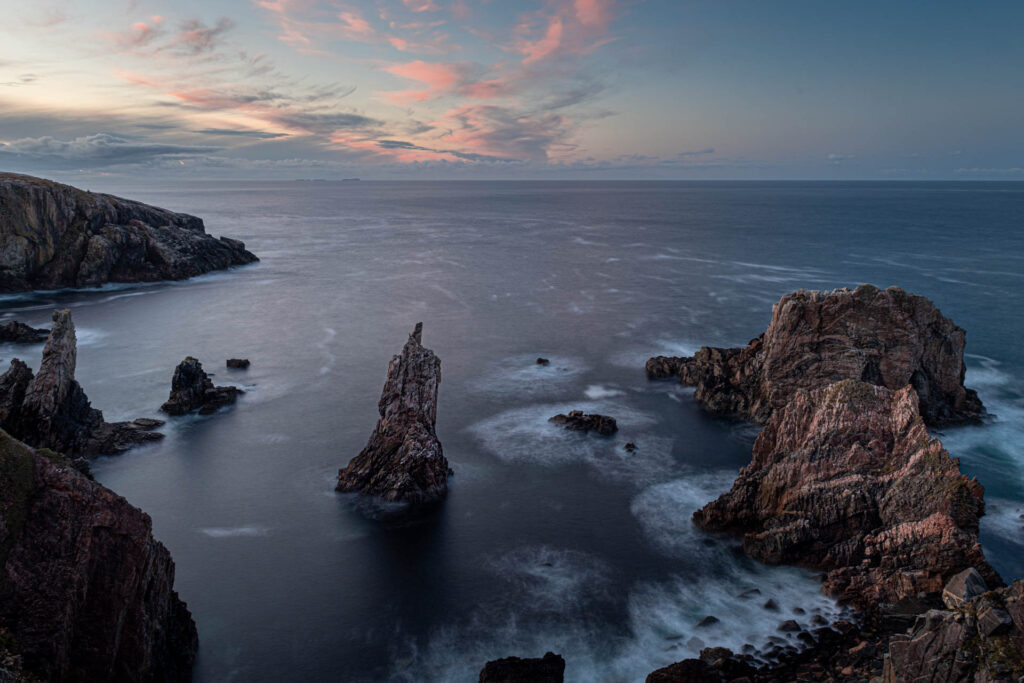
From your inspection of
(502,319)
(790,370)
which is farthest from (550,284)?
(790,370)

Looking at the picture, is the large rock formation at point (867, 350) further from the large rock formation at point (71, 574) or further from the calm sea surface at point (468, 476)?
the large rock formation at point (71, 574)

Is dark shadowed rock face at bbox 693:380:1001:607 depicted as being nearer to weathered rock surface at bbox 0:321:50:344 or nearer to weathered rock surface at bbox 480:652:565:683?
weathered rock surface at bbox 480:652:565:683

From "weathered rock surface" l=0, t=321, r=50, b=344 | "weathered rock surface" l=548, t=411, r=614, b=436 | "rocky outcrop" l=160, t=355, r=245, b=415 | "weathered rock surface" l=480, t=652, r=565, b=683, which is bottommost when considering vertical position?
"weathered rock surface" l=480, t=652, r=565, b=683

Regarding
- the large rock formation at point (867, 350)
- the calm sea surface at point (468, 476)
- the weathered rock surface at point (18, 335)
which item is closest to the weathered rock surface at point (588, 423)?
the calm sea surface at point (468, 476)

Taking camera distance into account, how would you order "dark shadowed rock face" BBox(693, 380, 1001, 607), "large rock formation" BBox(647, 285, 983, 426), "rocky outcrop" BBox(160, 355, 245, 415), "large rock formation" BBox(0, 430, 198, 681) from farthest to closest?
"rocky outcrop" BBox(160, 355, 245, 415)
"large rock formation" BBox(647, 285, 983, 426)
"dark shadowed rock face" BBox(693, 380, 1001, 607)
"large rock formation" BBox(0, 430, 198, 681)

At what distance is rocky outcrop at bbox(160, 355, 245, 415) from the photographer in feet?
202

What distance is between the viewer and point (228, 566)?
39.9 metres

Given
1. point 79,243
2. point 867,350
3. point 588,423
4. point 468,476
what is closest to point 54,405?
point 468,476

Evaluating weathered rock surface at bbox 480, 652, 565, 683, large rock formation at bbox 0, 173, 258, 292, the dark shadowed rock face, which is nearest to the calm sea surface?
the dark shadowed rock face

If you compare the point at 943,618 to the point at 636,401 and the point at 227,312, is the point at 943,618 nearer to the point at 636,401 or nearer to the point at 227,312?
the point at 636,401

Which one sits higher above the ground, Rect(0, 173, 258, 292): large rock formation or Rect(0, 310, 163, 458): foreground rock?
Rect(0, 173, 258, 292): large rock formation

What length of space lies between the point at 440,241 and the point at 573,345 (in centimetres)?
11788

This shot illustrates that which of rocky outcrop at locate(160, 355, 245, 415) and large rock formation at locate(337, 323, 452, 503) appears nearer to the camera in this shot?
large rock formation at locate(337, 323, 452, 503)

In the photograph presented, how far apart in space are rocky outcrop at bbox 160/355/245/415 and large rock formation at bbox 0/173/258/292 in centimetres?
7102
